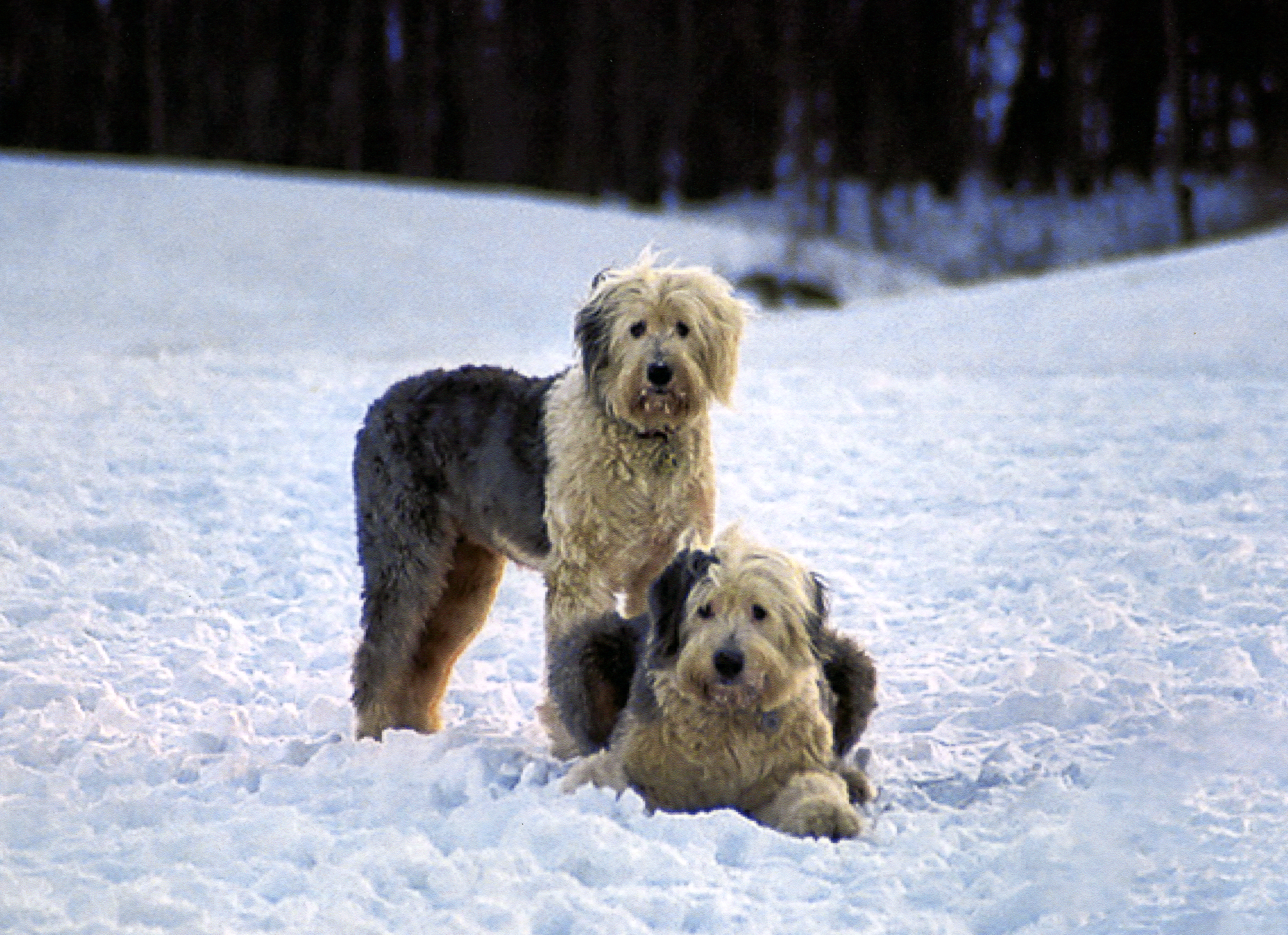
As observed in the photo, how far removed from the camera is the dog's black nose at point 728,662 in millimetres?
4113

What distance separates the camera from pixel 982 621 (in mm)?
6684

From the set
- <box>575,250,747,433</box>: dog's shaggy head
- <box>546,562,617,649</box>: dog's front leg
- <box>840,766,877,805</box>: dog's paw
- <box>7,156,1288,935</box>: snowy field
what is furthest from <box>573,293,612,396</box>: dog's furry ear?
<box>840,766,877,805</box>: dog's paw

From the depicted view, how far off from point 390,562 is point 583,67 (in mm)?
17457

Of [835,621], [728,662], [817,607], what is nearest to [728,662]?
[728,662]

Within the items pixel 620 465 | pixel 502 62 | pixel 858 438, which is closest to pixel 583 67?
pixel 502 62

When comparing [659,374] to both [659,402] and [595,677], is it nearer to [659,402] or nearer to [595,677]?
[659,402]

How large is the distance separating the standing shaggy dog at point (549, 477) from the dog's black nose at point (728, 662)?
593 millimetres

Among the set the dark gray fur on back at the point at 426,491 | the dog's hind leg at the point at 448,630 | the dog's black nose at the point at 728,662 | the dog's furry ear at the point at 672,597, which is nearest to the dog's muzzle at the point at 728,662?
the dog's black nose at the point at 728,662

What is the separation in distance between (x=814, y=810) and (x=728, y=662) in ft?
1.47

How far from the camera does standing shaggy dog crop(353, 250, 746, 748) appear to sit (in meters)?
4.98

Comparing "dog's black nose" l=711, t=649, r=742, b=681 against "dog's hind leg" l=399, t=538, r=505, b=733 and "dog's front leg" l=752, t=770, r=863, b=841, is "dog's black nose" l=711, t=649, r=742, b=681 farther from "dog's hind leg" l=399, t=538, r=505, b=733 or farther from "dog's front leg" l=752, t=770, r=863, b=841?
"dog's hind leg" l=399, t=538, r=505, b=733

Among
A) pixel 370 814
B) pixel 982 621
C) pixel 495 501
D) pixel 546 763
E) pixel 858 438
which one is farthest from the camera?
pixel 858 438

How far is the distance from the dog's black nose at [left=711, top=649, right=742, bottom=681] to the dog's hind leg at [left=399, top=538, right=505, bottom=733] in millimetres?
1619

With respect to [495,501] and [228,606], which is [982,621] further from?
[228,606]
